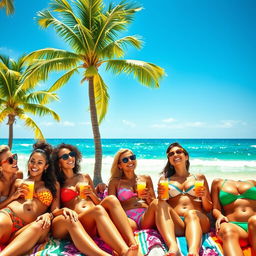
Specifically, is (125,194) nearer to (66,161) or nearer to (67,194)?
(67,194)

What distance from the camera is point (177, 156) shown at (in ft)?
13.1

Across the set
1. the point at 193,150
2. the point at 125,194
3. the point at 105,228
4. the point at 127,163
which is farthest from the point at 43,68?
the point at 193,150

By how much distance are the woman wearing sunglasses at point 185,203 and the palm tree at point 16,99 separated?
9864mm

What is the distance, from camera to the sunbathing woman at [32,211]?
283 cm

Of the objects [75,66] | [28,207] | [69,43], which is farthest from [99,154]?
[28,207]

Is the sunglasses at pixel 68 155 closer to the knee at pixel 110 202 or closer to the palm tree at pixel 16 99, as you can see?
the knee at pixel 110 202

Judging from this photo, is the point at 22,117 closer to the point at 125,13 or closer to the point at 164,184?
the point at 125,13

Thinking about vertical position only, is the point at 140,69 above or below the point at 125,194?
above

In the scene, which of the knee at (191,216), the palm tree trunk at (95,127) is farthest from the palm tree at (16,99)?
the knee at (191,216)

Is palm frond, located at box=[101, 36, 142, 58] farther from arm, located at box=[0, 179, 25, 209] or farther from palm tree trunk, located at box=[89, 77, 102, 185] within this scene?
arm, located at box=[0, 179, 25, 209]

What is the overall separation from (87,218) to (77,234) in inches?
11.0

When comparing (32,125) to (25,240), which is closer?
(25,240)

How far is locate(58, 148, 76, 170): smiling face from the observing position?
390 centimetres

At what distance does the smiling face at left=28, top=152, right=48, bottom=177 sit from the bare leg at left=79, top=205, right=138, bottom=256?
0.94 m
